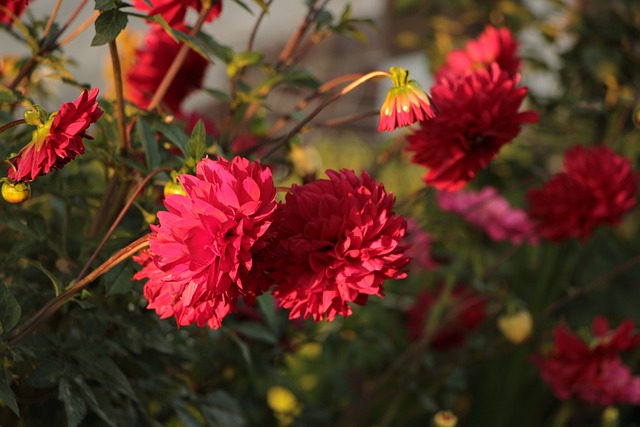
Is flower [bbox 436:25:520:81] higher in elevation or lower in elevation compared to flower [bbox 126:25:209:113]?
higher

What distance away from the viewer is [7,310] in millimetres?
632

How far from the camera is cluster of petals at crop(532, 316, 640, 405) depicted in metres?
1.06

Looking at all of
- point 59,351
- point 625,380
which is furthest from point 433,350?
point 59,351

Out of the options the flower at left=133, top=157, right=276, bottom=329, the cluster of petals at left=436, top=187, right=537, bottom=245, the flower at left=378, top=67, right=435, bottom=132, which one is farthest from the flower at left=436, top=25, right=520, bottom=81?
the flower at left=133, top=157, right=276, bottom=329

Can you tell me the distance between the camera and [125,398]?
2.74ft

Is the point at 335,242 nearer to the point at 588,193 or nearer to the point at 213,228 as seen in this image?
the point at 213,228

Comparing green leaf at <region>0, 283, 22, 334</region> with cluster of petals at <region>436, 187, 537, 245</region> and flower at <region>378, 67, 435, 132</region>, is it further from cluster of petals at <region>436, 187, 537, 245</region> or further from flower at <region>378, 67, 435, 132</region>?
cluster of petals at <region>436, 187, 537, 245</region>

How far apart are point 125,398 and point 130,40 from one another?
0.63 meters

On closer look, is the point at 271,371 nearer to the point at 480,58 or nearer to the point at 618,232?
the point at 480,58

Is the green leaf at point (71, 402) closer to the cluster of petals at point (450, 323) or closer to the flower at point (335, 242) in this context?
the flower at point (335, 242)

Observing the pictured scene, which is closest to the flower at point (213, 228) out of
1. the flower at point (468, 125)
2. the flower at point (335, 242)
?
the flower at point (335, 242)

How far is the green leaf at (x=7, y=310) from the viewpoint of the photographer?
2.06ft

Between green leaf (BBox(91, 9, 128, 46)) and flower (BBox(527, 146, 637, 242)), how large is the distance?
58cm

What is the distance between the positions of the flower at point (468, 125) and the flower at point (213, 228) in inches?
10.4
